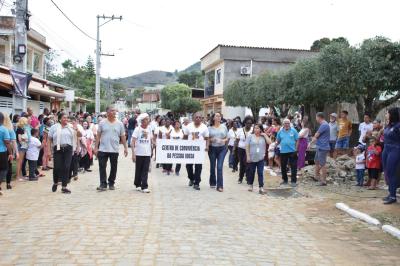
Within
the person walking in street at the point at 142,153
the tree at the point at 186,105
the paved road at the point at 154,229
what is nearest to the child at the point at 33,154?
the paved road at the point at 154,229

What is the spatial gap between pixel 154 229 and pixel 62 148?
13.0ft

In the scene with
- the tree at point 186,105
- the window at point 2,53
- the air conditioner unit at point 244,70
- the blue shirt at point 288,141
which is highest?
the air conditioner unit at point 244,70

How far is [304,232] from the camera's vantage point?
7473 millimetres

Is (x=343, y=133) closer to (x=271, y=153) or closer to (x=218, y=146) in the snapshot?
(x=271, y=153)

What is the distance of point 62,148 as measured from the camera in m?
10.1

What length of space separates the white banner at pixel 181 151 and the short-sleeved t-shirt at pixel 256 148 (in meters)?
1.26

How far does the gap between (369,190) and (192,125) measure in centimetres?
457

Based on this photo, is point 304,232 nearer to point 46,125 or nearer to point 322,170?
point 322,170

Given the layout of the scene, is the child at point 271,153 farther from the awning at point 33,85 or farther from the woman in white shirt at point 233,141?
the awning at point 33,85

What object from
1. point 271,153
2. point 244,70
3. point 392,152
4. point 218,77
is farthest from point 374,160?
point 218,77

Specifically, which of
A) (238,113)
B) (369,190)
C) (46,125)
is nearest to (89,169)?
(46,125)

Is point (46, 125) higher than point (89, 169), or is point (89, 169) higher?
point (46, 125)

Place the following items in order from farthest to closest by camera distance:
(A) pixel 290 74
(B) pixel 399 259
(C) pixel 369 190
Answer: (A) pixel 290 74 < (C) pixel 369 190 < (B) pixel 399 259

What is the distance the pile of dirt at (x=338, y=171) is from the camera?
42.7ft
